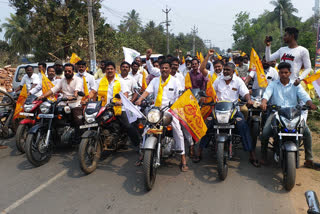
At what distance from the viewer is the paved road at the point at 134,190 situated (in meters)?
3.36

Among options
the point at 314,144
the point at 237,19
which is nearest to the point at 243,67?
the point at 314,144

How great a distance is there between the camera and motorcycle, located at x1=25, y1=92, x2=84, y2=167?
461 centimetres

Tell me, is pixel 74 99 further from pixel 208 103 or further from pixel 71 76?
pixel 208 103

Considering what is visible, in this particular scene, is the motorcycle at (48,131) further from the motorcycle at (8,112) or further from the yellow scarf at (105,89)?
the motorcycle at (8,112)

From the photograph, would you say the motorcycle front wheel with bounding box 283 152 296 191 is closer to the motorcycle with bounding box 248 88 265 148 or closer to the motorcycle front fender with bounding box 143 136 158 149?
the motorcycle with bounding box 248 88 265 148

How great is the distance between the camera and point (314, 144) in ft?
18.9

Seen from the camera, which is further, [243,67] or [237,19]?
[237,19]

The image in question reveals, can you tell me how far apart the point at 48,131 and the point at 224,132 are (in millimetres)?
3169

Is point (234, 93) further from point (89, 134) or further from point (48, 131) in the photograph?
point (48, 131)

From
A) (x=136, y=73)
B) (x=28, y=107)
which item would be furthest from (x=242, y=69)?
(x=28, y=107)

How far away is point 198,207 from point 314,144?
3779mm

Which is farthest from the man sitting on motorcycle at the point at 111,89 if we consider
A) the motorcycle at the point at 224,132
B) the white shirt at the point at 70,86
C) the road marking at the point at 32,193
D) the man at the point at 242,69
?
the man at the point at 242,69

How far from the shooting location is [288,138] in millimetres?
3928

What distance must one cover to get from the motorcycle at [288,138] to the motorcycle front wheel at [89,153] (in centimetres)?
291
